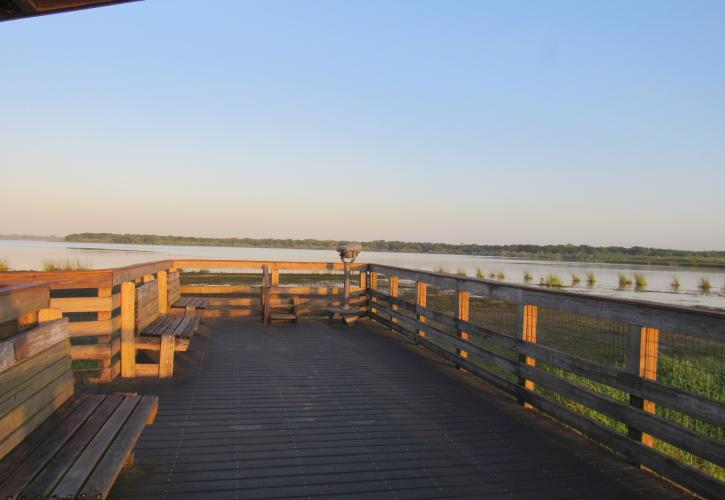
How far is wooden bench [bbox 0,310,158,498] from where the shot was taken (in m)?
1.96

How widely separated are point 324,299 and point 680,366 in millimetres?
6407

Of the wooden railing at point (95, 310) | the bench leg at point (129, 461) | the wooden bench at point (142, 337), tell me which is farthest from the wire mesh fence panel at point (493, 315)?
the bench leg at point (129, 461)

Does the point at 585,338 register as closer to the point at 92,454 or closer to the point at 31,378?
the point at 92,454

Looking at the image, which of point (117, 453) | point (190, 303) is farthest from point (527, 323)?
point (190, 303)

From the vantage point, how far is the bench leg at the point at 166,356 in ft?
17.3

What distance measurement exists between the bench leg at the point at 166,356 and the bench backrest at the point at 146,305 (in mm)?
389

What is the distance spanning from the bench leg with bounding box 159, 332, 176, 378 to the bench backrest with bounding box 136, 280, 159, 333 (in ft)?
1.28

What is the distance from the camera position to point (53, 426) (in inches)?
97.7

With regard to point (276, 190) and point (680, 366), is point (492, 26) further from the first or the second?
point (276, 190)

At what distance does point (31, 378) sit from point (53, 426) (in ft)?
1.03

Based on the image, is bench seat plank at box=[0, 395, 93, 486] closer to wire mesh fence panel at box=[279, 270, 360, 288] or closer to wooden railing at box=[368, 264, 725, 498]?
wooden railing at box=[368, 264, 725, 498]

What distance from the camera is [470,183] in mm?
23766

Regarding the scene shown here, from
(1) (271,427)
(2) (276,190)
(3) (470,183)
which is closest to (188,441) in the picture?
(1) (271,427)

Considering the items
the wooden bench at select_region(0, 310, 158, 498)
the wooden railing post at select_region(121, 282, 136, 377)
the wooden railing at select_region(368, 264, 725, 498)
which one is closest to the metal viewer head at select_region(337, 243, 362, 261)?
the wooden railing at select_region(368, 264, 725, 498)
